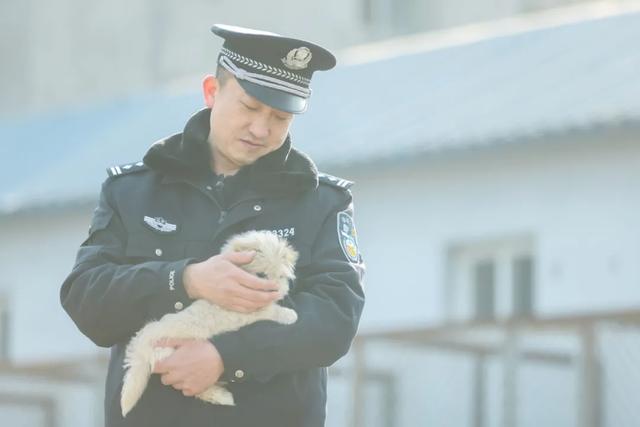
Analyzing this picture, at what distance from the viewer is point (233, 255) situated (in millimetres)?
4898

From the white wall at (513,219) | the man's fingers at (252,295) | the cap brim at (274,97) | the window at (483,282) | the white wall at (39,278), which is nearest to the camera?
the man's fingers at (252,295)

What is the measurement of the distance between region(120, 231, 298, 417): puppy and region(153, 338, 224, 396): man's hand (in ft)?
0.05

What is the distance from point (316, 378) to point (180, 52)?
2655 centimetres

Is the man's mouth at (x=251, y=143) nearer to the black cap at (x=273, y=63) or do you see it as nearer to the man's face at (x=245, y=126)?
the man's face at (x=245, y=126)

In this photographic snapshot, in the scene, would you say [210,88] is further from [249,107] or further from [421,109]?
[421,109]

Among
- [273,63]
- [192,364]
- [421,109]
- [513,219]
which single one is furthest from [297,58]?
[421,109]

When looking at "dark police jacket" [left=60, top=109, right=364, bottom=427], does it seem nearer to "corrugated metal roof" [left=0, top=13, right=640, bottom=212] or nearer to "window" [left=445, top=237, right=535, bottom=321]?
"corrugated metal roof" [left=0, top=13, right=640, bottom=212]

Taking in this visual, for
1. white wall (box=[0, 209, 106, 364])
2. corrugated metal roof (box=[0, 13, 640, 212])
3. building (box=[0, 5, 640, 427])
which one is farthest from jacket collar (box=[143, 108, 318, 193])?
white wall (box=[0, 209, 106, 364])

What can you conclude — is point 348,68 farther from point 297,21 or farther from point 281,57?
point 281,57

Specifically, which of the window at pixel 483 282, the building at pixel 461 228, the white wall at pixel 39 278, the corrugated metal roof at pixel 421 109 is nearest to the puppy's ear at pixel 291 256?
the building at pixel 461 228

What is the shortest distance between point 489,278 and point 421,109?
6.35ft

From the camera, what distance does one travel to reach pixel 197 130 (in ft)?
17.1

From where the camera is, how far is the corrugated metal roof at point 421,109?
18.8 metres

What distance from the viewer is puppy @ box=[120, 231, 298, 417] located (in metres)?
4.92
